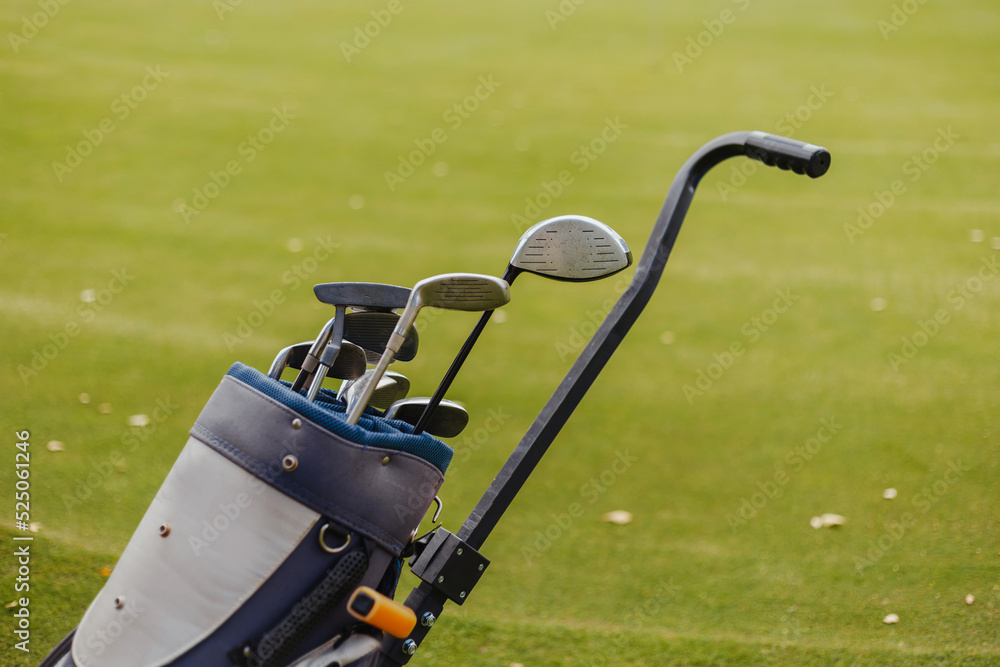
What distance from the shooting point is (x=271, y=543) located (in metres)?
1.82

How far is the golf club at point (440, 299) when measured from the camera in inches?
75.2

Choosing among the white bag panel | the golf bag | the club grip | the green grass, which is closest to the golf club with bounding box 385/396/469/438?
the golf bag

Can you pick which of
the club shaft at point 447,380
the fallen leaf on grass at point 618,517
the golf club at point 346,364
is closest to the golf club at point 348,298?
the golf club at point 346,364

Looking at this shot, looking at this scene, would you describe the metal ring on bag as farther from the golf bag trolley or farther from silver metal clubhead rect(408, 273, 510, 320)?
silver metal clubhead rect(408, 273, 510, 320)

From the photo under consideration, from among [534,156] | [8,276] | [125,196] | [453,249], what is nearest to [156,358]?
[8,276]

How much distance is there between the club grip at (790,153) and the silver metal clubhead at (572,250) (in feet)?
1.22

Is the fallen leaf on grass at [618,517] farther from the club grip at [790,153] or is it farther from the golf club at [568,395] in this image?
the club grip at [790,153]

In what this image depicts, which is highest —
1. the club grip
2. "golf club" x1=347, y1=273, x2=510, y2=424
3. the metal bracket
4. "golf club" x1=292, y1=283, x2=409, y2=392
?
the club grip

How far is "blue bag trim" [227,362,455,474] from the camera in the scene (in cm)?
185

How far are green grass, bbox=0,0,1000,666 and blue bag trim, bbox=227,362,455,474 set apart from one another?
49.7 inches

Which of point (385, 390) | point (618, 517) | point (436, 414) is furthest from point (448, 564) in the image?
point (618, 517)

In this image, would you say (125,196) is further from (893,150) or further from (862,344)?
(893,150)

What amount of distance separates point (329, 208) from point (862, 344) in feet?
13.2

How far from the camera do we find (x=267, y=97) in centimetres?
1035
